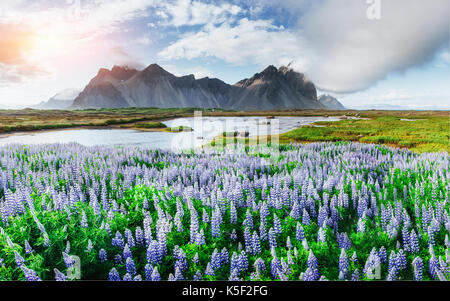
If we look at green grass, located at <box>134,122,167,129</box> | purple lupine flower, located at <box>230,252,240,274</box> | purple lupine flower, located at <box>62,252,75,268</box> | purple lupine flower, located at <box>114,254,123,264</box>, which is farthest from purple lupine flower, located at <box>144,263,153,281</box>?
green grass, located at <box>134,122,167,129</box>

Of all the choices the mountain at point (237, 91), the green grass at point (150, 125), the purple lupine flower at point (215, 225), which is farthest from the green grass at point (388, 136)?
the green grass at point (150, 125)

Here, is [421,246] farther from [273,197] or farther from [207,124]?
[207,124]

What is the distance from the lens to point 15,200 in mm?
4738

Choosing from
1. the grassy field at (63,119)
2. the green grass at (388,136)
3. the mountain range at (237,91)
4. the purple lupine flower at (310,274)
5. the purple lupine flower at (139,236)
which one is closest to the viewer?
the purple lupine flower at (310,274)

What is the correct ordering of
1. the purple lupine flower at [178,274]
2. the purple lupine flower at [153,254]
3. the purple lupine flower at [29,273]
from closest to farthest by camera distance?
the purple lupine flower at [29,273], the purple lupine flower at [178,274], the purple lupine flower at [153,254]

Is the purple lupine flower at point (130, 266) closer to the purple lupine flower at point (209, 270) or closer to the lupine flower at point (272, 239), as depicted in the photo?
the purple lupine flower at point (209, 270)

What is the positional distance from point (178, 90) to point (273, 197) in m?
13.4

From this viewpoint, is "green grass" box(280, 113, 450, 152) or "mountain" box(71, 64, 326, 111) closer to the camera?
"mountain" box(71, 64, 326, 111)

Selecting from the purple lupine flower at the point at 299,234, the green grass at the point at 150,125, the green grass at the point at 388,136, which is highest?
the green grass at the point at 150,125

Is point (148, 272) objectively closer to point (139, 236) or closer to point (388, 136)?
point (139, 236)

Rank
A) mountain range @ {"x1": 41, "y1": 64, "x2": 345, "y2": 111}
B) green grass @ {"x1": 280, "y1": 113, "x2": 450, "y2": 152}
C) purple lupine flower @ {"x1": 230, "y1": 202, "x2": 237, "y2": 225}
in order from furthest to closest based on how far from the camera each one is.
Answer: green grass @ {"x1": 280, "y1": 113, "x2": 450, "y2": 152} → mountain range @ {"x1": 41, "y1": 64, "x2": 345, "y2": 111} → purple lupine flower @ {"x1": 230, "y1": 202, "x2": 237, "y2": 225}

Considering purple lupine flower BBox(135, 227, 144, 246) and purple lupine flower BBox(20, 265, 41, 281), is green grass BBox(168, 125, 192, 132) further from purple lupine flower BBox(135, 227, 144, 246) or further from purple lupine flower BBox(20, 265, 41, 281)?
purple lupine flower BBox(20, 265, 41, 281)

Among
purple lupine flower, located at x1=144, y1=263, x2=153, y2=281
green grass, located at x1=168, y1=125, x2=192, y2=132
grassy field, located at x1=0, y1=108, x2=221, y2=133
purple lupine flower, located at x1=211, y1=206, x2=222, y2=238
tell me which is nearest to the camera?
purple lupine flower, located at x1=144, y1=263, x2=153, y2=281

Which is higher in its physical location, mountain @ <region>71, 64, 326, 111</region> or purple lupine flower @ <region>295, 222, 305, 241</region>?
mountain @ <region>71, 64, 326, 111</region>
